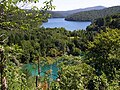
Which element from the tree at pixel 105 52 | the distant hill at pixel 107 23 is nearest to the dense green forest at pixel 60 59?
the tree at pixel 105 52

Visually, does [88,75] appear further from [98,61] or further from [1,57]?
[1,57]

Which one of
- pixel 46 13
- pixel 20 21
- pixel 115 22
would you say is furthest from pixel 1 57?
pixel 115 22

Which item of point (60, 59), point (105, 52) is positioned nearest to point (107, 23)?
point (105, 52)

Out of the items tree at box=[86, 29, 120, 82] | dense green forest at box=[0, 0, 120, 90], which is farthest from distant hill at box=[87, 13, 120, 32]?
dense green forest at box=[0, 0, 120, 90]

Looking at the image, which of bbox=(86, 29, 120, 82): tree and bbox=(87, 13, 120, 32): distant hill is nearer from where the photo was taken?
bbox=(86, 29, 120, 82): tree

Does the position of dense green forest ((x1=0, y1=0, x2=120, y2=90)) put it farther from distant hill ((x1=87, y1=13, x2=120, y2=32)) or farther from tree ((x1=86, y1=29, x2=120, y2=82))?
distant hill ((x1=87, y1=13, x2=120, y2=32))

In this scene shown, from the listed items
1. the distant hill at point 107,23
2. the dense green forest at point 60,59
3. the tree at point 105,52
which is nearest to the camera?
the dense green forest at point 60,59

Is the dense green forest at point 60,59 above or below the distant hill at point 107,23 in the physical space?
above

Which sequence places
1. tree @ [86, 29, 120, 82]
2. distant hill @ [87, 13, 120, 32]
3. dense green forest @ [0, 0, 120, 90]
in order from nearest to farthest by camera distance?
dense green forest @ [0, 0, 120, 90] → tree @ [86, 29, 120, 82] → distant hill @ [87, 13, 120, 32]

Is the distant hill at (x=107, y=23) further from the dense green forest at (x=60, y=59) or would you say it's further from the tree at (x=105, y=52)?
the dense green forest at (x=60, y=59)

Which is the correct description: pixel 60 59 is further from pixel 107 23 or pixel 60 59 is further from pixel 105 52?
pixel 107 23

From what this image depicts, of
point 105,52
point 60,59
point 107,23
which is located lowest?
point 107,23

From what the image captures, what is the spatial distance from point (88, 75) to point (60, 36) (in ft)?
356

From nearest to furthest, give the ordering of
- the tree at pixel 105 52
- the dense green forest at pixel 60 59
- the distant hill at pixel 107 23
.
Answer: the dense green forest at pixel 60 59 < the tree at pixel 105 52 < the distant hill at pixel 107 23
